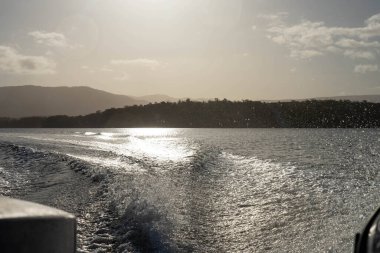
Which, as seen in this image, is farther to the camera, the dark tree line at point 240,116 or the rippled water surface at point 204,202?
the dark tree line at point 240,116

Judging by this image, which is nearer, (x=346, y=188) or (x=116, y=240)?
(x=116, y=240)

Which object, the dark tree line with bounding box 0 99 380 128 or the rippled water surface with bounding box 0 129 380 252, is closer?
the rippled water surface with bounding box 0 129 380 252

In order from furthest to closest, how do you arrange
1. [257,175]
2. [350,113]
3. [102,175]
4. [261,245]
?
[350,113]
[257,175]
[102,175]
[261,245]

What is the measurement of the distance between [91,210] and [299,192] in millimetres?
5072

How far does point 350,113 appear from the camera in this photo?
116 meters

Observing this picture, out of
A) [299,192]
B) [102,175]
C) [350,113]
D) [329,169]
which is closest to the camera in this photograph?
[299,192]

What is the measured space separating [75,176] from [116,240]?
6.26 m

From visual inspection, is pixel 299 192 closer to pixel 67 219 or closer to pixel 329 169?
pixel 329 169

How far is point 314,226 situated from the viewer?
7.53 m

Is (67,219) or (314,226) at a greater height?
(67,219)

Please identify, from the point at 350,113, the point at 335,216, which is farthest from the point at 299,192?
the point at 350,113

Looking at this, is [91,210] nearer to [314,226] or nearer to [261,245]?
[261,245]

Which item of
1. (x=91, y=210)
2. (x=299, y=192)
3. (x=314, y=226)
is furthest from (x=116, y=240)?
(x=299, y=192)

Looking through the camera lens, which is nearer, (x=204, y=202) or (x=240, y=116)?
(x=204, y=202)
